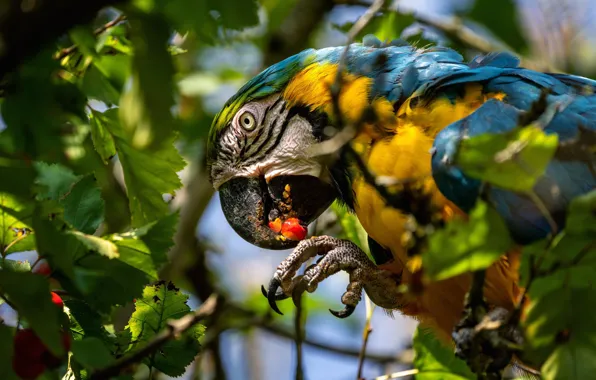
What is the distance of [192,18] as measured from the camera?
163cm

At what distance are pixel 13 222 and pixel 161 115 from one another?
0.88 meters

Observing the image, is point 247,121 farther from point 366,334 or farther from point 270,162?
point 366,334

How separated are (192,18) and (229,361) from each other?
313cm

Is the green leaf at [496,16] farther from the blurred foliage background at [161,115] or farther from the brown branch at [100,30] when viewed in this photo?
the brown branch at [100,30]

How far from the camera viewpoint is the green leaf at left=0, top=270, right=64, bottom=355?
149cm

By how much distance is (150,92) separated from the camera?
1129 mm

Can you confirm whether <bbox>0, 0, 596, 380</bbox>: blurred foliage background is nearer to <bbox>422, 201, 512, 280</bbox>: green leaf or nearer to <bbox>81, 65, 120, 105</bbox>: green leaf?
<bbox>81, 65, 120, 105</bbox>: green leaf

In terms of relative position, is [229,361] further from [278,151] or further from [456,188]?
[456,188]

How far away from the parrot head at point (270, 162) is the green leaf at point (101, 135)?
65cm


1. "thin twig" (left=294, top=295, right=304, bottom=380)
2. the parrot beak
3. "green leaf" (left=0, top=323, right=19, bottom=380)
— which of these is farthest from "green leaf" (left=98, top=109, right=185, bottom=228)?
"green leaf" (left=0, top=323, right=19, bottom=380)

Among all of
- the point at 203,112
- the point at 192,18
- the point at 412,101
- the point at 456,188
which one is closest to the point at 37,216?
the point at 192,18

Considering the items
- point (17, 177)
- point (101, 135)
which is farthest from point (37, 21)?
point (101, 135)

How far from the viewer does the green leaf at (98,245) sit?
5.93ft

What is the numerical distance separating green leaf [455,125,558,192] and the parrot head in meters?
1.34
